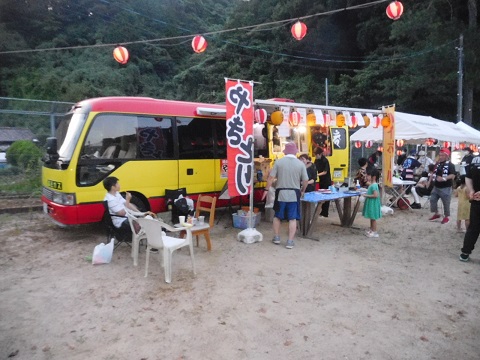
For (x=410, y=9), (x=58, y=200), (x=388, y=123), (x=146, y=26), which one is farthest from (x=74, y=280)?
(x=146, y=26)

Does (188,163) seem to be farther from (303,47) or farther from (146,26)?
(146,26)

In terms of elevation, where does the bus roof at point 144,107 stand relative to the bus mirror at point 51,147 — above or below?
above

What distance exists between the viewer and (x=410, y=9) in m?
19.4

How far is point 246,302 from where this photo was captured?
373 centimetres

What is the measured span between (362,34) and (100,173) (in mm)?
22597

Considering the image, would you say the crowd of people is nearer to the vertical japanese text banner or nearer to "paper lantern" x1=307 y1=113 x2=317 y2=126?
"paper lantern" x1=307 y1=113 x2=317 y2=126

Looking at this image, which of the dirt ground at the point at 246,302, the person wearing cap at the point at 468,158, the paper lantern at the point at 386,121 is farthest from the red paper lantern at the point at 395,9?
the person wearing cap at the point at 468,158

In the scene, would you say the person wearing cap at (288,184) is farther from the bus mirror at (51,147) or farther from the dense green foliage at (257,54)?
the dense green foliage at (257,54)

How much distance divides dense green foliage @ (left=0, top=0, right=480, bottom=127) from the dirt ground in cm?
1508

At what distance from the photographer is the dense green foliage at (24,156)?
30.8ft

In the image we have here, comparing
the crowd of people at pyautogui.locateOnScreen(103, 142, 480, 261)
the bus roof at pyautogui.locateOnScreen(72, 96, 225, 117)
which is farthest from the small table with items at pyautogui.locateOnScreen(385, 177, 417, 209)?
the bus roof at pyautogui.locateOnScreen(72, 96, 225, 117)

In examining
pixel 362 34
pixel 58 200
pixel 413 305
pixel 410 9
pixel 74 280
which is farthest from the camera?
pixel 362 34

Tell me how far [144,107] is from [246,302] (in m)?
4.06

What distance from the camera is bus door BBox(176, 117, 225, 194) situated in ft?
22.0
